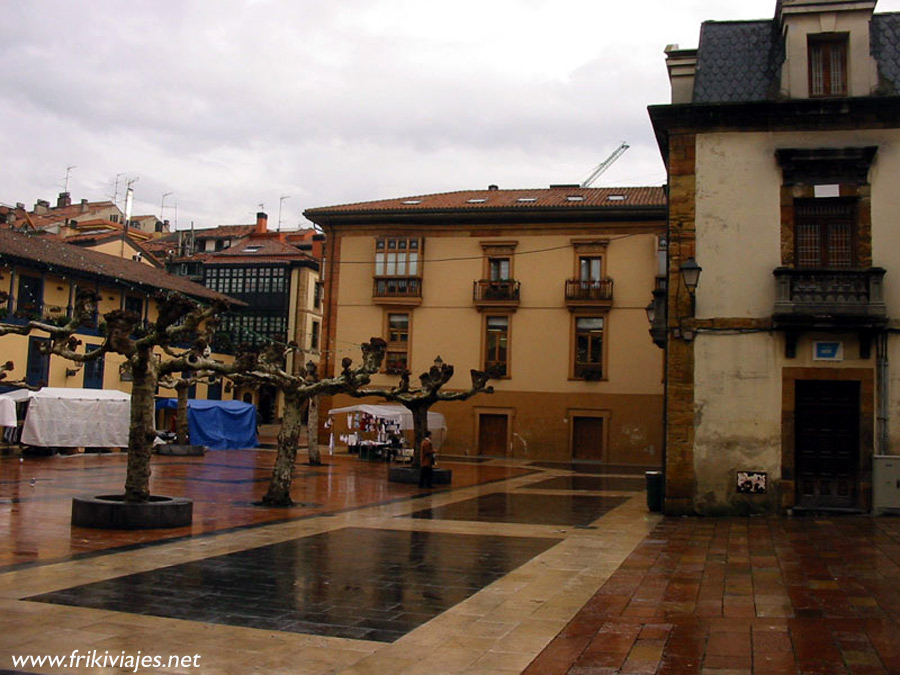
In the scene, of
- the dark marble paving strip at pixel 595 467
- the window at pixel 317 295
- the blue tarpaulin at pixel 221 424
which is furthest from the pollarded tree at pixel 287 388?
the window at pixel 317 295

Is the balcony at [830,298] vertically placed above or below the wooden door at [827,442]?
above

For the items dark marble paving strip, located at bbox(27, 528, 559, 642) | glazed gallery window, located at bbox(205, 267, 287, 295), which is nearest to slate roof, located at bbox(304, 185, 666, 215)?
glazed gallery window, located at bbox(205, 267, 287, 295)

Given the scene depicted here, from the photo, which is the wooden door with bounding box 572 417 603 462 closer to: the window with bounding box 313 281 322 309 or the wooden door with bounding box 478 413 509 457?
the wooden door with bounding box 478 413 509 457

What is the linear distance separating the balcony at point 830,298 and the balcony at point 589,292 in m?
21.0

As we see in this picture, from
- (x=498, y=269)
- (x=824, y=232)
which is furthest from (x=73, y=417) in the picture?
(x=824, y=232)

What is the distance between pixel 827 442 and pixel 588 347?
70.7 feet

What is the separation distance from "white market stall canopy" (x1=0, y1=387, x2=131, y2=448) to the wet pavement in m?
13.4

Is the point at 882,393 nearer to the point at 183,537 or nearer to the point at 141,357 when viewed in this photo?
the point at 183,537

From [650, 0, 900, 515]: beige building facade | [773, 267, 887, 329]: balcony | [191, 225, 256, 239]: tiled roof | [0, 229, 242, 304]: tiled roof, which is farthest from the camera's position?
[191, 225, 256, 239]: tiled roof

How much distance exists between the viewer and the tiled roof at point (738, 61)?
16.4 m

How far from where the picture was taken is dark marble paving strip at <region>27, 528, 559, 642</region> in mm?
7336

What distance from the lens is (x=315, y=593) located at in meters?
8.41

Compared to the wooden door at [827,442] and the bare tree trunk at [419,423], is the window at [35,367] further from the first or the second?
the wooden door at [827,442]

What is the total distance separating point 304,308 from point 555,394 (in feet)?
77.1
